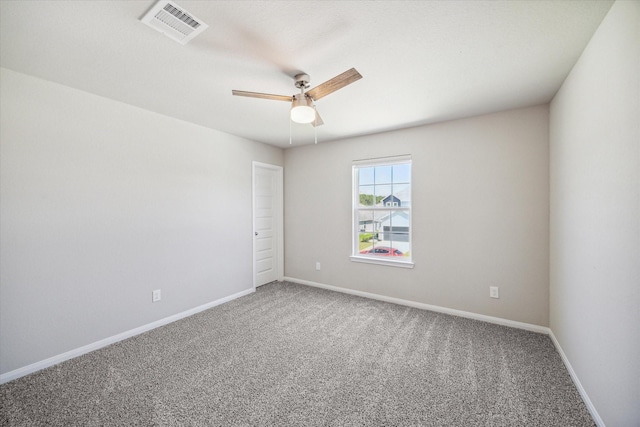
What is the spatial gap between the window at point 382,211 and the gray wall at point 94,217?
2.05 meters

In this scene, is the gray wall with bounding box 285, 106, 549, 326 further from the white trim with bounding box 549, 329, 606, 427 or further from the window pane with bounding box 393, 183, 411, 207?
the white trim with bounding box 549, 329, 606, 427

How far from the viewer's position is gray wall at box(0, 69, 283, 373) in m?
2.15

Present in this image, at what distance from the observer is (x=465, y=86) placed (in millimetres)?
2387

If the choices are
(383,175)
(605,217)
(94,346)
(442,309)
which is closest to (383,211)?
(383,175)

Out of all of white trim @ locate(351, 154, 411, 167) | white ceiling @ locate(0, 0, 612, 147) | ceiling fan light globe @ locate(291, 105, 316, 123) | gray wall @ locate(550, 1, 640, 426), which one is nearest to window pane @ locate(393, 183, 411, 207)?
white trim @ locate(351, 154, 411, 167)

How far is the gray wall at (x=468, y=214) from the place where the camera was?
112 inches

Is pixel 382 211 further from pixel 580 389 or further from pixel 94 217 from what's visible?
pixel 94 217

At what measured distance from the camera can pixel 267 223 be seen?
186 inches

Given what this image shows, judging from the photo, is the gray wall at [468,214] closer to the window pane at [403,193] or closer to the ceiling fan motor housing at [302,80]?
the window pane at [403,193]

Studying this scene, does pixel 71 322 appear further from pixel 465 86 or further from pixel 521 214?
pixel 521 214

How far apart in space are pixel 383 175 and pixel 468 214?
1.27 metres

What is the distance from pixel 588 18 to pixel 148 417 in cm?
360

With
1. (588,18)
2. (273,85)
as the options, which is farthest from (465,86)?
(273,85)

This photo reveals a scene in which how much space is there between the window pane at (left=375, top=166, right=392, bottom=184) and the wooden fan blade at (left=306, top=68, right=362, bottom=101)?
211cm
